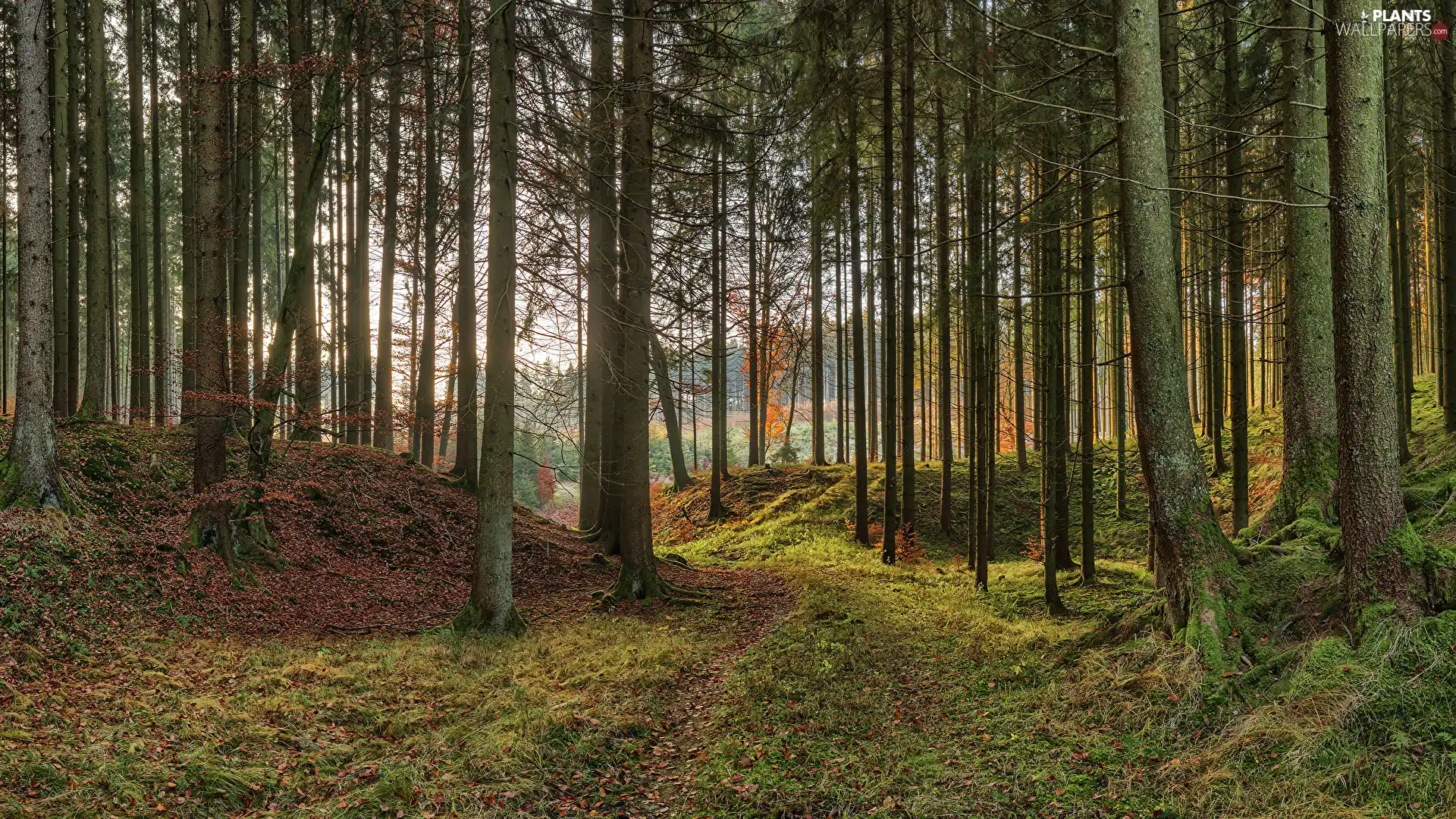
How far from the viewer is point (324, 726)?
17.3 feet

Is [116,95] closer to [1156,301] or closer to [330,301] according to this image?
[330,301]

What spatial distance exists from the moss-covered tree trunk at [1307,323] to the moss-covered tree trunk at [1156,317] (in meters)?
1.93

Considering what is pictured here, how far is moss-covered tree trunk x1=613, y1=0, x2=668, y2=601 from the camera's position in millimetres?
9711

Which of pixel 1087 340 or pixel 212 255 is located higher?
pixel 212 255

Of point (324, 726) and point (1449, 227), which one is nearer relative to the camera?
point (324, 726)

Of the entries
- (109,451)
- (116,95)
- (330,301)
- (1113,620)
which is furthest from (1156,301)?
(116,95)

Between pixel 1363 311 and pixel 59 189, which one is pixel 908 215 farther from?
pixel 59 189

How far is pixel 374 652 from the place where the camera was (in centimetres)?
720

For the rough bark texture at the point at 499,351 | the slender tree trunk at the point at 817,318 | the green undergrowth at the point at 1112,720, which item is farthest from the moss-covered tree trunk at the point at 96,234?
the slender tree trunk at the point at 817,318

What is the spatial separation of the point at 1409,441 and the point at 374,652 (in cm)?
1716

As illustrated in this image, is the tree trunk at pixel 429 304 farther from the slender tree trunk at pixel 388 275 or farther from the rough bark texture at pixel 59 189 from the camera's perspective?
the rough bark texture at pixel 59 189

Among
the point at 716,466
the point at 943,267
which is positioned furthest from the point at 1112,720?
the point at 716,466

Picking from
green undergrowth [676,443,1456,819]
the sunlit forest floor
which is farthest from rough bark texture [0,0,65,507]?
green undergrowth [676,443,1456,819]

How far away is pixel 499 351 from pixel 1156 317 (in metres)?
6.63
